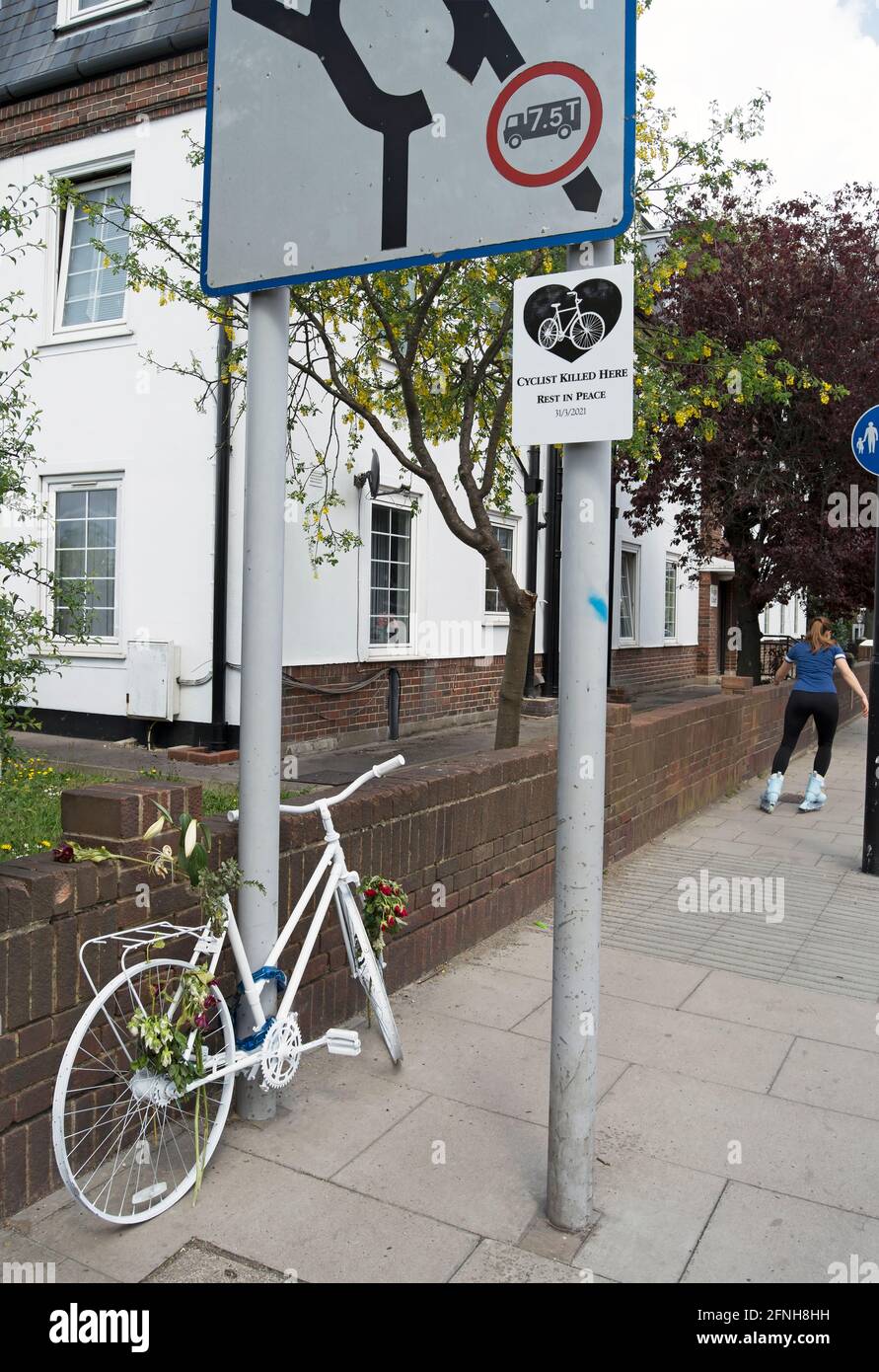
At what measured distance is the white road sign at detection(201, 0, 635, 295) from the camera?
309 cm

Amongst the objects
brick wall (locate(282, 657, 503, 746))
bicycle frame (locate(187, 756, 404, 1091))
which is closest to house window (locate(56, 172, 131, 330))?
brick wall (locate(282, 657, 503, 746))

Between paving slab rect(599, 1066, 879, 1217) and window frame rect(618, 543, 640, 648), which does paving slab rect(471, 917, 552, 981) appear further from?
window frame rect(618, 543, 640, 648)

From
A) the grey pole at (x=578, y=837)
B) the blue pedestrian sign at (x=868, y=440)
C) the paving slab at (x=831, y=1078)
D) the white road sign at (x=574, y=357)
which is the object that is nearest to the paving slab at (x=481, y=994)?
the paving slab at (x=831, y=1078)

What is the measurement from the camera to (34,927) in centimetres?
305

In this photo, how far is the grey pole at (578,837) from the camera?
3.10m

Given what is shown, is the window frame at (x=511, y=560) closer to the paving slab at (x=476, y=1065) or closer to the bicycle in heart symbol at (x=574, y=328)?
the paving slab at (x=476, y=1065)

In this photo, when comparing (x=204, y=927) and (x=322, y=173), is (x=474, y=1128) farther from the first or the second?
(x=322, y=173)

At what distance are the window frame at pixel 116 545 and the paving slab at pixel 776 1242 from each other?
378 inches

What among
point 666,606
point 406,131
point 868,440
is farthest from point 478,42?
point 666,606

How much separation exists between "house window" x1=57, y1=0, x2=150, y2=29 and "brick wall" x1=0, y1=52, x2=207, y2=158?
2.59 ft

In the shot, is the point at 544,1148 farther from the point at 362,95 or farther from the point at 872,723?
the point at 872,723

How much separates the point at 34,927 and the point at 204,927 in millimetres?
504

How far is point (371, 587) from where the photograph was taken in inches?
512

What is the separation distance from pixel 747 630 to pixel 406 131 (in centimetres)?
1481
